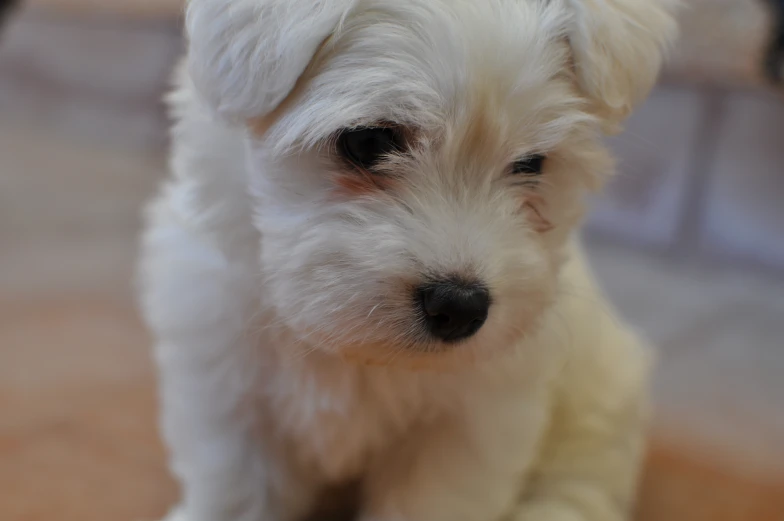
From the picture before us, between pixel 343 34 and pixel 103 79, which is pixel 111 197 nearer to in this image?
pixel 103 79

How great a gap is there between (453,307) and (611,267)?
2.82 meters

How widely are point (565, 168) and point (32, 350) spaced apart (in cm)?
184

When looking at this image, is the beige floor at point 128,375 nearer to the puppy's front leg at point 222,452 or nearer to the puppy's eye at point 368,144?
the puppy's front leg at point 222,452

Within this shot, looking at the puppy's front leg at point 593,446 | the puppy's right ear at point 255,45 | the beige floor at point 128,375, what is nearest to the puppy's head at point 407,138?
the puppy's right ear at point 255,45

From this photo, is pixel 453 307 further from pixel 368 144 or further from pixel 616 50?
pixel 616 50

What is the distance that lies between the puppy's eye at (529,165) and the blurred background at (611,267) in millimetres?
1010

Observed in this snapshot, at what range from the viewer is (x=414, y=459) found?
5.16ft

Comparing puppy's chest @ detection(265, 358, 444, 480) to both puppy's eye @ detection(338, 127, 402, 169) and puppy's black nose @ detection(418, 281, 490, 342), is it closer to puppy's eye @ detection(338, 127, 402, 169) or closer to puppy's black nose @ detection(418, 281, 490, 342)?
puppy's black nose @ detection(418, 281, 490, 342)

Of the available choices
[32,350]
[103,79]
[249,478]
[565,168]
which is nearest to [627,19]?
[565,168]

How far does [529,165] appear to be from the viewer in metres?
1.42

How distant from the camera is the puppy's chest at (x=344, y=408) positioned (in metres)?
1.49

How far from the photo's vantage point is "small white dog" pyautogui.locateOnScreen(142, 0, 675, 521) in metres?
1.23

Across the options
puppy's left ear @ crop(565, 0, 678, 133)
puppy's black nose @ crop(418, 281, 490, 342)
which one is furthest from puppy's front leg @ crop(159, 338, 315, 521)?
puppy's left ear @ crop(565, 0, 678, 133)

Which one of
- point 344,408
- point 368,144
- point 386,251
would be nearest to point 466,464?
point 344,408
